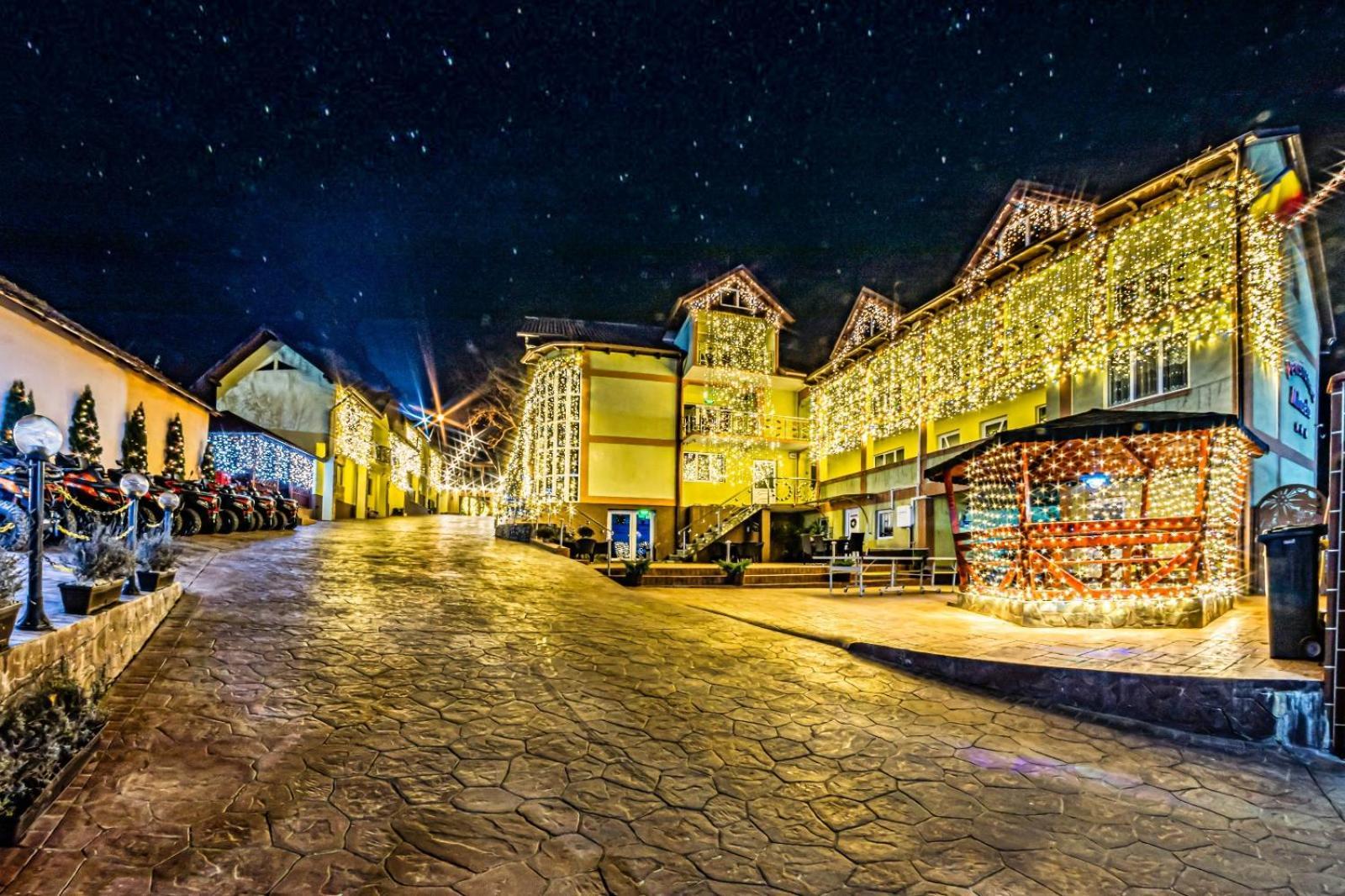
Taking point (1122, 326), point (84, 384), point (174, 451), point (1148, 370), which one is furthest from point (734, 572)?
point (174, 451)

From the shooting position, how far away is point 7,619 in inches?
144

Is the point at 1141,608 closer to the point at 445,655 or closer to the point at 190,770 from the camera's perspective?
the point at 445,655

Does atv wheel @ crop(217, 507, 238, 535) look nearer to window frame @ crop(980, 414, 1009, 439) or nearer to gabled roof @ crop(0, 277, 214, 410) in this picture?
gabled roof @ crop(0, 277, 214, 410)

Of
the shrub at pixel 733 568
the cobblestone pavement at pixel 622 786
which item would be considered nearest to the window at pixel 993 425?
the shrub at pixel 733 568

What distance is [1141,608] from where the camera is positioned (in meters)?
8.84

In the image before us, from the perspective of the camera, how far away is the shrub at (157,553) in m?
6.62

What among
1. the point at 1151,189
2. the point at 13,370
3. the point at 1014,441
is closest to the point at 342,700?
the point at 1014,441

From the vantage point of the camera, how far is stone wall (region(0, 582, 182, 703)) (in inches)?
147

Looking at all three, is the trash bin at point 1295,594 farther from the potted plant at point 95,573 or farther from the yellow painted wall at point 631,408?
the yellow painted wall at point 631,408

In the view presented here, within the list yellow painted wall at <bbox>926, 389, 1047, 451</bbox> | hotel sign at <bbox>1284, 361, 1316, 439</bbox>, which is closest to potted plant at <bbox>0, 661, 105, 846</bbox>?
yellow painted wall at <bbox>926, 389, 1047, 451</bbox>

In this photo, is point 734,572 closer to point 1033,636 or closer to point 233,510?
point 1033,636

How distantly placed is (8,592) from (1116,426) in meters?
12.0

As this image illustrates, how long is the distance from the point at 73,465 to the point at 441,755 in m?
11.6

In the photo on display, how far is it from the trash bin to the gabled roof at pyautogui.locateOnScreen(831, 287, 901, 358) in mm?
17026
